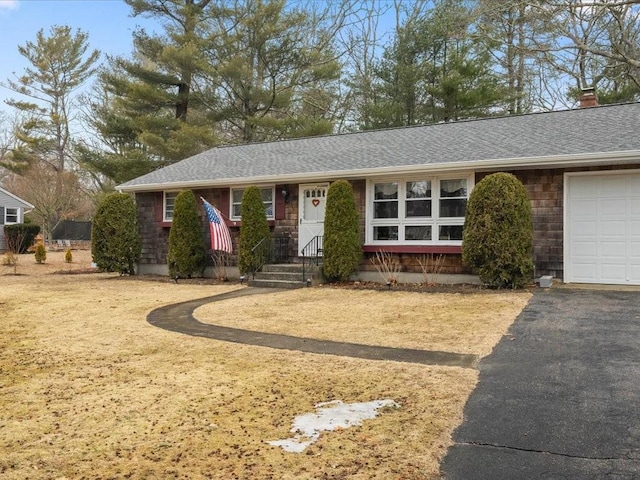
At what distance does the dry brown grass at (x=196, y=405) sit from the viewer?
2.82 meters

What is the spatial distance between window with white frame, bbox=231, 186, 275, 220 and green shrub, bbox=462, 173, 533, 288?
5.37 meters

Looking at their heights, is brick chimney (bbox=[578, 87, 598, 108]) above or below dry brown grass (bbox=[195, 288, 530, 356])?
above

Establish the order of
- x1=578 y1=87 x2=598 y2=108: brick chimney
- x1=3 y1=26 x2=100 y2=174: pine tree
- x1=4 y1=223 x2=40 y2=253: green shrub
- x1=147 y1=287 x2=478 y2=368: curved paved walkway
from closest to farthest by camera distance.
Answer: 1. x1=147 y1=287 x2=478 y2=368: curved paved walkway
2. x1=578 y1=87 x2=598 y2=108: brick chimney
3. x1=4 y1=223 x2=40 y2=253: green shrub
4. x1=3 y1=26 x2=100 y2=174: pine tree

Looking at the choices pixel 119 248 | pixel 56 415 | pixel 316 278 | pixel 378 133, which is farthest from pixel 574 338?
pixel 119 248

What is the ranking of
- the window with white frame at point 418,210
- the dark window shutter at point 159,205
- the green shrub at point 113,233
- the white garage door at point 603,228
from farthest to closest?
the dark window shutter at point 159,205, the green shrub at point 113,233, the window with white frame at point 418,210, the white garage door at point 603,228

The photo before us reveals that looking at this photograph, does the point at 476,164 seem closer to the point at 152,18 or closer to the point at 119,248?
the point at 119,248

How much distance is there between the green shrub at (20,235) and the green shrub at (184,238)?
15854mm

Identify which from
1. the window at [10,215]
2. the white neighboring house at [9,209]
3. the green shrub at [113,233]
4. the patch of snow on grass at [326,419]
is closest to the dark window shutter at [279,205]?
the green shrub at [113,233]

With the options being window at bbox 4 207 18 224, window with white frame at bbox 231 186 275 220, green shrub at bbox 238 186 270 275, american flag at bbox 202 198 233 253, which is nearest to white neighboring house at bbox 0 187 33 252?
window at bbox 4 207 18 224

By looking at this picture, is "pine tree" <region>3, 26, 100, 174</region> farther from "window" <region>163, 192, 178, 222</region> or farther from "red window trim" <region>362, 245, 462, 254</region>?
"red window trim" <region>362, 245, 462, 254</region>

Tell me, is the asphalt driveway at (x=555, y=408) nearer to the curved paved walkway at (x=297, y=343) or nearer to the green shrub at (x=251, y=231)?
the curved paved walkway at (x=297, y=343)

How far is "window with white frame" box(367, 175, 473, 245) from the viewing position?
10.8m

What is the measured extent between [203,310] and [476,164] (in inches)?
236

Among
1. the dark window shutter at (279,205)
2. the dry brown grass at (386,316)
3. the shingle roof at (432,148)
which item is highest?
the shingle roof at (432,148)
